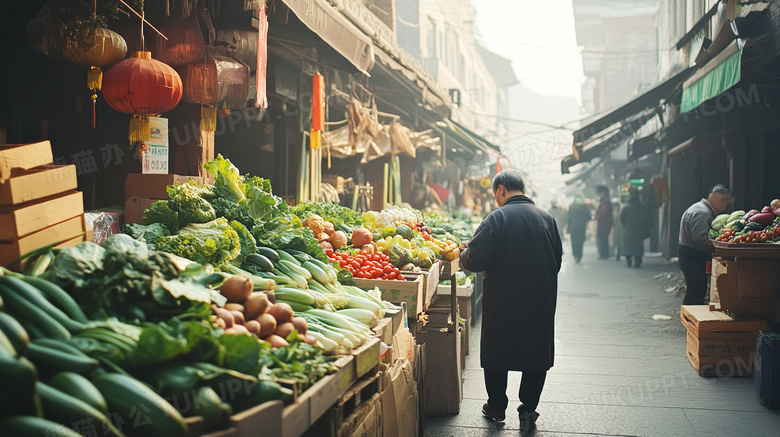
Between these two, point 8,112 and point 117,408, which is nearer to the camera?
point 117,408

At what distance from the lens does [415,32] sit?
24875 millimetres

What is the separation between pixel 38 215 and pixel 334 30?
431 centimetres

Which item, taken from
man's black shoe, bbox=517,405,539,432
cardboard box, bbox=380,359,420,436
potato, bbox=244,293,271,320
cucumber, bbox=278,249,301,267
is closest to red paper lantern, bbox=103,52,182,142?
cucumber, bbox=278,249,301,267

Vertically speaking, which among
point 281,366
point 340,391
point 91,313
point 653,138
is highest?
point 653,138

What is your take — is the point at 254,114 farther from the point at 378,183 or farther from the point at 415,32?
the point at 415,32

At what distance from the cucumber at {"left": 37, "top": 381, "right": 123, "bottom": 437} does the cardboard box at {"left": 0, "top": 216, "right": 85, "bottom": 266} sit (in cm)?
133

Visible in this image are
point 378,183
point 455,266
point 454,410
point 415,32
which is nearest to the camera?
point 454,410

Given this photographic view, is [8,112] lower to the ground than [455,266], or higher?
higher

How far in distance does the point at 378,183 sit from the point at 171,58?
881 cm

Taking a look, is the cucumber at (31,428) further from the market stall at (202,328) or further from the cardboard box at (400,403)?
the cardboard box at (400,403)

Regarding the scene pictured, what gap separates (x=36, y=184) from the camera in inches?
135

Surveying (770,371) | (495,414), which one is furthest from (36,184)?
(770,371)

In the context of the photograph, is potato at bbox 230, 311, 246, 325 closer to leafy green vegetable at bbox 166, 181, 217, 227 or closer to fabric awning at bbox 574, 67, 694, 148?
leafy green vegetable at bbox 166, 181, 217, 227

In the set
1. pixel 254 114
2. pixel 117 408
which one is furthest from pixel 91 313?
pixel 254 114
